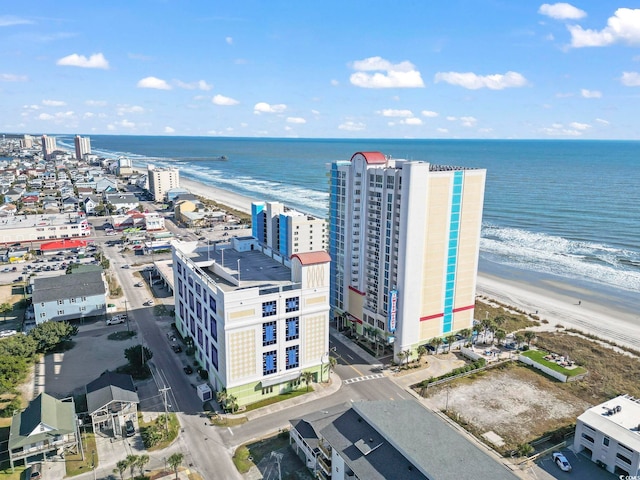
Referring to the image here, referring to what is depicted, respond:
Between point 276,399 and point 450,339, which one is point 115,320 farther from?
point 450,339

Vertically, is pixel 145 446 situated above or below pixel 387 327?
below

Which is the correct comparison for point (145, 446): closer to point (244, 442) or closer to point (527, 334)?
point (244, 442)

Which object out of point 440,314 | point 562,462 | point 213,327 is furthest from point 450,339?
point 213,327

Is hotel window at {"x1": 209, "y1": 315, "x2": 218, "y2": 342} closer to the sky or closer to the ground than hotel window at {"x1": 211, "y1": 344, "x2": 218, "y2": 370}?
closer to the sky

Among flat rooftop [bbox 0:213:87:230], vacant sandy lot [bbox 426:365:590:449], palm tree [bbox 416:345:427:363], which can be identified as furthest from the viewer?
flat rooftop [bbox 0:213:87:230]

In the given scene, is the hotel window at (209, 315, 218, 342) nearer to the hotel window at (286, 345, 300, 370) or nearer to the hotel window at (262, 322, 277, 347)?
the hotel window at (262, 322, 277, 347)

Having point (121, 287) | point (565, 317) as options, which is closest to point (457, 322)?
point (565, 317)

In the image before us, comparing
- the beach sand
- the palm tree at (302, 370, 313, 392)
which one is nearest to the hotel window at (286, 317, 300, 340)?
the palm tree at (302, 370, 313, 392)
